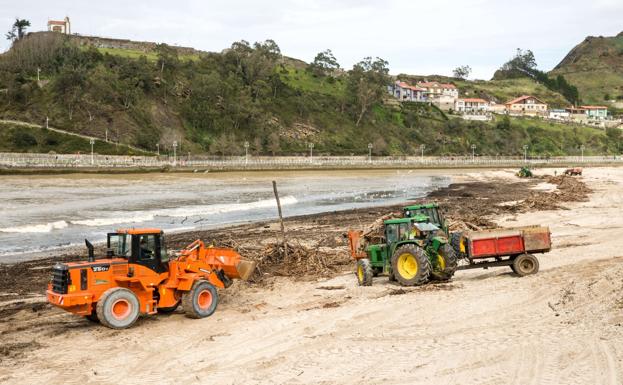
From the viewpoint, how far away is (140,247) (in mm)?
12203

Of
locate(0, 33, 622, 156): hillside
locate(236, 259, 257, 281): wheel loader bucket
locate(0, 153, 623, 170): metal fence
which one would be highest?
locate(0, 33, 622, 156): hillside

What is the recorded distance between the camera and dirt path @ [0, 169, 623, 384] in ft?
28.8

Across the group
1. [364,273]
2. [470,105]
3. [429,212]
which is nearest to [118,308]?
[364,273]

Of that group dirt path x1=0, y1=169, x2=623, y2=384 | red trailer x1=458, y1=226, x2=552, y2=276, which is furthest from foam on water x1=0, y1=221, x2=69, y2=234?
red trailer x1=458, y1=226, x2=552, y2=276

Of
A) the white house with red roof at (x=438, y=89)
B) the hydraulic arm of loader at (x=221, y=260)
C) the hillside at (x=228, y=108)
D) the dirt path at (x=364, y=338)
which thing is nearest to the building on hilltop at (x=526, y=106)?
the white house with red roof at (x=438, y=89)

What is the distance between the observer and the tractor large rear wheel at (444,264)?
46.8 feet

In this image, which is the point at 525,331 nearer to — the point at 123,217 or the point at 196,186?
the point at 123,217

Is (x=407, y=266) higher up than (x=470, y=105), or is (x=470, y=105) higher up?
(x=470, y=105)

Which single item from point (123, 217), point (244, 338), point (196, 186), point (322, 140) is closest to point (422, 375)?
point (244, 338)

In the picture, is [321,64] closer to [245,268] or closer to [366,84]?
[366,84]

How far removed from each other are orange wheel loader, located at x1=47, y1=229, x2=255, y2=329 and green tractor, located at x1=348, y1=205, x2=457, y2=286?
140 inches

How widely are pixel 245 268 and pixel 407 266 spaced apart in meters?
3.93

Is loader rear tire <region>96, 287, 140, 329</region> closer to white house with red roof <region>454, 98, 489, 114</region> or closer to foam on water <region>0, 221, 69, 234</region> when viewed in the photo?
foam on water <region>0, 221, 69, 234</region>

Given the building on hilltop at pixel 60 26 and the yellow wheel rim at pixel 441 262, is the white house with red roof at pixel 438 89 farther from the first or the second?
the yellow wheel rim at pixel 441 262
